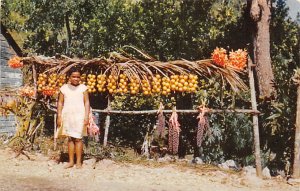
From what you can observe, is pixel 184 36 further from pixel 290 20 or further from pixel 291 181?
pixel 291 181

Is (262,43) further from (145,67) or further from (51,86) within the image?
(51,86)

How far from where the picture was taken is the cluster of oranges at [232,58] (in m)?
7.57

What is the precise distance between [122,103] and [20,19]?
1572cm

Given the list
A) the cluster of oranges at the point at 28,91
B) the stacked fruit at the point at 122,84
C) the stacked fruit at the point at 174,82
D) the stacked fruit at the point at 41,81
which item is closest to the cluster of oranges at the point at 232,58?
the stacked fruit at the point at 174,82

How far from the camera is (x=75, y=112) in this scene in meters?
7.76

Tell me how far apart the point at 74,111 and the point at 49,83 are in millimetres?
1404

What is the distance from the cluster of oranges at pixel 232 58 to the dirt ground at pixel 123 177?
2.04 metres

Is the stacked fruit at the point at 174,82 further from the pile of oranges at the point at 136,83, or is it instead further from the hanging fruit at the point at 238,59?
the hanging fruit at the point at 238,59

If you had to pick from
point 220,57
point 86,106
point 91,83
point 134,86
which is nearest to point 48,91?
point 91,83

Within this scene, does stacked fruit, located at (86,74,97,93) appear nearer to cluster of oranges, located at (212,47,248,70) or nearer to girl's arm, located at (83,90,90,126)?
girl's arm, located at (83,90,90,126)

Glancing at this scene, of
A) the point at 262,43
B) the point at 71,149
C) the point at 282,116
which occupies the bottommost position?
the point at 71,149

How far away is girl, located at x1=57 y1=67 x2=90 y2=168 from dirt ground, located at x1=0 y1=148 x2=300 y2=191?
1.55 ft

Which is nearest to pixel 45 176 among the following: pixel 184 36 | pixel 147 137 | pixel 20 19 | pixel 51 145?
pixel 51 145

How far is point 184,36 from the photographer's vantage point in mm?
15297
